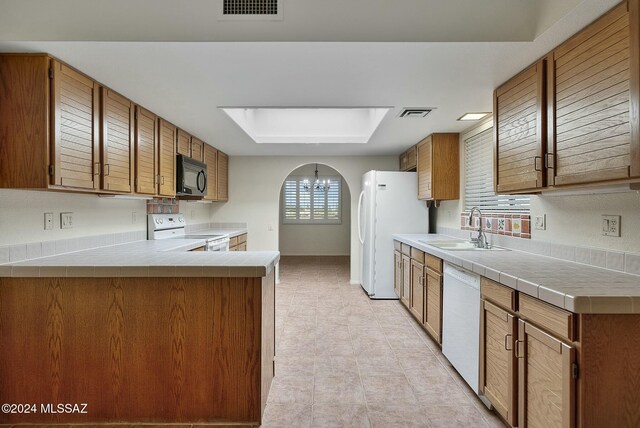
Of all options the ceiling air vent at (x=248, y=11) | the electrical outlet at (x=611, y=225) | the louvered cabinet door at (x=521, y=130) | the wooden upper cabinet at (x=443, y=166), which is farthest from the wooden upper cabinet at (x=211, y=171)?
the electrical outlet at (x=611, y=225)

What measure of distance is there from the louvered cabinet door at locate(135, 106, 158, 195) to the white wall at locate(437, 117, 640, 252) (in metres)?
3.06

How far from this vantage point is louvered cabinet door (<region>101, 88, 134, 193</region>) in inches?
95.2

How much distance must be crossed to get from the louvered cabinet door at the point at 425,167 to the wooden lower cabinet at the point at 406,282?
31.3 inches

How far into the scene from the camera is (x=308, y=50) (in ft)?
6.14

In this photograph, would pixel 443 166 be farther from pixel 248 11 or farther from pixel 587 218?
pixel 248 11

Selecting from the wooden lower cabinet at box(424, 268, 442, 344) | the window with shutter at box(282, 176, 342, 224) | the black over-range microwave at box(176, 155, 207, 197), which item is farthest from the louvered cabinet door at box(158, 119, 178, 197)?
the window with shutter at box(282, 176, 342, 224)

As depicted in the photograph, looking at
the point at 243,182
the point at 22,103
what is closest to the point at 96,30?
the point at 22,103

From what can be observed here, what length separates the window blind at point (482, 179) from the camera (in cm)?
306

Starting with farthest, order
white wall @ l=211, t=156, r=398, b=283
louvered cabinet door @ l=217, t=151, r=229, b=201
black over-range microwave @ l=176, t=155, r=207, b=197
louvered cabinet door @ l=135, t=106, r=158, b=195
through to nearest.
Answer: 1. white wall @ l=211, t=156, r=398, b=283
2. louvered cabinet door @ l=217, t=151, r=229, b=201
3. black over-range microwave @ l=176, t=155, r=207, b=197
4. louvered cabinet door @ l=135, t=106, r=158, b=195

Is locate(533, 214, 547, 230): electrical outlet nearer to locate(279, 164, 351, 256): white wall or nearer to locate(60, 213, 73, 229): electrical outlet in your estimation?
locate(60, 213, 73, 229): electrical outlet

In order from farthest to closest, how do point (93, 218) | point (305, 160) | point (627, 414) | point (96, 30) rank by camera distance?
1. point (305, 160)
2. point (93, 218)
3. point (96, 30)
4. point (627, 414)

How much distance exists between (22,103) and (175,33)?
0.94m

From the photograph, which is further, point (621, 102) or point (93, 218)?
point (93, 218)

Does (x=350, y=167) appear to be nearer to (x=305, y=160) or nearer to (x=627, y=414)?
(x=305, y=160)
